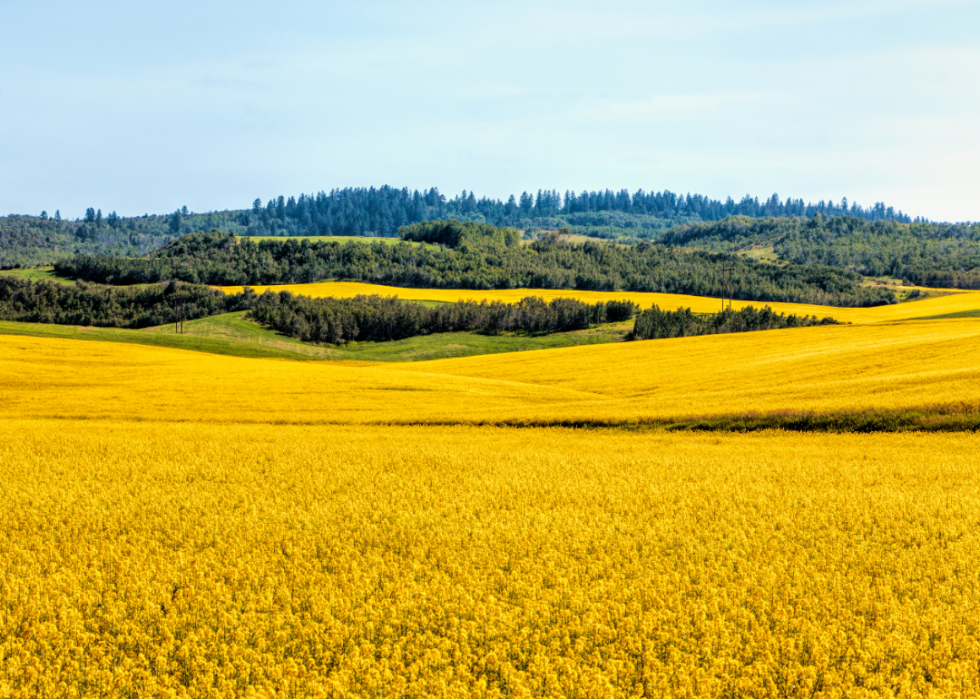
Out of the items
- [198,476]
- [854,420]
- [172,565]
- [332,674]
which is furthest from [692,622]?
[854,420]

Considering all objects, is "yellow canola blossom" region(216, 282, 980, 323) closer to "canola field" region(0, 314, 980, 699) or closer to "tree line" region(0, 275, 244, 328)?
"tree line" region(0, 275, 244, 328)

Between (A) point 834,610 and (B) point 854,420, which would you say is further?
(B) point 854,420

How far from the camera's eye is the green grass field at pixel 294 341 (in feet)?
293

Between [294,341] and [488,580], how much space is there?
108 m

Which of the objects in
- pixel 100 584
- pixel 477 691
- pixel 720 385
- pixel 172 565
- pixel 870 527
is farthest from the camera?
pixel 720 385

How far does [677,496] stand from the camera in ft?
51.2

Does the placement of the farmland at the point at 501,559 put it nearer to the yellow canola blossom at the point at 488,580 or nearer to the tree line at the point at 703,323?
the yellow canola blossom at the point at 488,580

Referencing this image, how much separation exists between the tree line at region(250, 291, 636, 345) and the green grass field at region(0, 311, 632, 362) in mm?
3608

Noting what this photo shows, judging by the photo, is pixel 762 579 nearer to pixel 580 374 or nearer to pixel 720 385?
pixel 720 385

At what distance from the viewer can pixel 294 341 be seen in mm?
114188

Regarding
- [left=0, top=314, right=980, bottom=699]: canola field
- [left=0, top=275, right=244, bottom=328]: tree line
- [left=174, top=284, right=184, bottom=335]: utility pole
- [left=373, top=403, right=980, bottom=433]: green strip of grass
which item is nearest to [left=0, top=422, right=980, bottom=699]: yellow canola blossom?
[left=0, top=314, right=980, bottom=699]: canola field

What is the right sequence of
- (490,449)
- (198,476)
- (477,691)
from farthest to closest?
(490,449) → (198,476) → (477,691)

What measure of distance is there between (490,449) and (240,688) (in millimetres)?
14255

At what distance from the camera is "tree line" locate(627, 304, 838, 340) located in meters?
110
